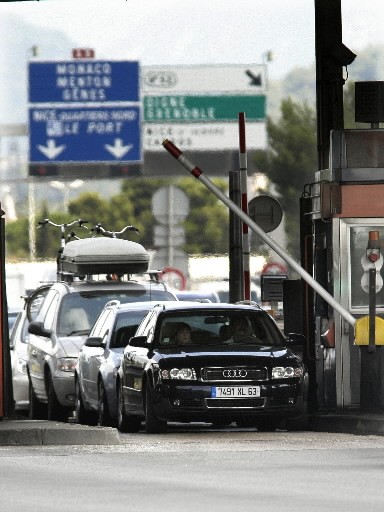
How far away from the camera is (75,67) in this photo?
72250 millimetres

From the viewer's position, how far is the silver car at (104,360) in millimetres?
24922

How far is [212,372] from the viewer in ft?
73.3

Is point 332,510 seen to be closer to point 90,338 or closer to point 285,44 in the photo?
point 90,338

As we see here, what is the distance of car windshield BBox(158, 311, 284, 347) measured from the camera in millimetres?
23297

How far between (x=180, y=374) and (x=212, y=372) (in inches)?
12.1

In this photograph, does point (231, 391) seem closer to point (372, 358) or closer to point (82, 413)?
point (372, 358)

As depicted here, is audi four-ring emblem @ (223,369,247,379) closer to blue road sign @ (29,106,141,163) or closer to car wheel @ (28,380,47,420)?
car wheel @ (28,380,47,420)

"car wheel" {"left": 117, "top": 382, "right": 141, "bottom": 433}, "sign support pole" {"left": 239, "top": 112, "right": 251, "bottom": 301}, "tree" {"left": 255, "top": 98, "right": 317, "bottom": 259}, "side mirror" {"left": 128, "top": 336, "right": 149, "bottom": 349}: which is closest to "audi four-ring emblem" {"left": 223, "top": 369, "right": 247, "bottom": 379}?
"side mirror" {"left": 128, "top": 336, "right": 149, "bottom": 349}

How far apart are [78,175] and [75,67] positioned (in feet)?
15.3

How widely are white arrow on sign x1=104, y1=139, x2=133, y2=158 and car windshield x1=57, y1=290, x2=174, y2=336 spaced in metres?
39.6

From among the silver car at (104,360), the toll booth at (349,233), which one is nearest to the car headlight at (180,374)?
the silver car at (104,360)

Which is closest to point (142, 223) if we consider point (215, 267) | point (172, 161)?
point (215, 267)

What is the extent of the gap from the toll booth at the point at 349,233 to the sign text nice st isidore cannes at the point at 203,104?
48163 millimetres

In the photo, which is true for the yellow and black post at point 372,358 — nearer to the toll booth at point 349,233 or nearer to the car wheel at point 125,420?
the toll booth at point 349,233
